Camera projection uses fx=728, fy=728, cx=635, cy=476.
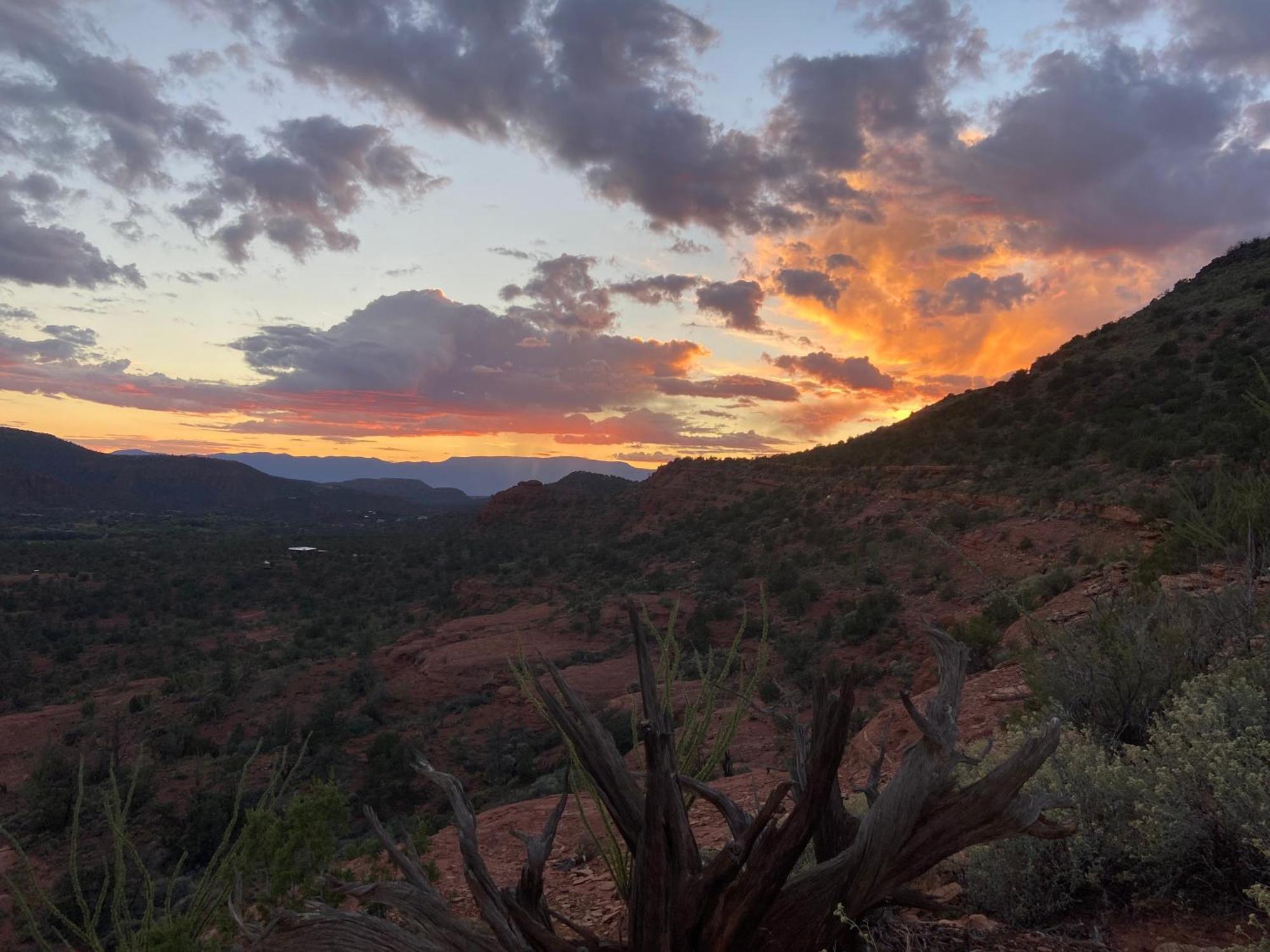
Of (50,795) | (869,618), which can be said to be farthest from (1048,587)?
(50,795)

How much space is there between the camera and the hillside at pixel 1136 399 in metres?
20.4

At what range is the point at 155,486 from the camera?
117812mm

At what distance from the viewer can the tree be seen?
2.17 meters

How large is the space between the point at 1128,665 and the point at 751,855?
3.80 m

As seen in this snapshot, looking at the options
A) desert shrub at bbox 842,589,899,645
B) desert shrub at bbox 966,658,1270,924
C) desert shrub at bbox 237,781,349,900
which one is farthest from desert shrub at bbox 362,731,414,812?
desert shrub at bbox 966,658,1270,924

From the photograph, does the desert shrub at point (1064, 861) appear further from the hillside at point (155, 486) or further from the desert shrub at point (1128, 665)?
the hillside at point (155, 486)

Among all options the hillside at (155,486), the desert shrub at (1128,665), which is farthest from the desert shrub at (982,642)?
the hillside at (155,486)

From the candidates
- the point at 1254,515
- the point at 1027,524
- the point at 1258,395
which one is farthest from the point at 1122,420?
the point at 1254,515

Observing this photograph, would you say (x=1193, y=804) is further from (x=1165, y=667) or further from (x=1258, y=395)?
(x=1258, y=395)

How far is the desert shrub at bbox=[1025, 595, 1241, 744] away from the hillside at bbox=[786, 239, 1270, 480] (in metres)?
14.9

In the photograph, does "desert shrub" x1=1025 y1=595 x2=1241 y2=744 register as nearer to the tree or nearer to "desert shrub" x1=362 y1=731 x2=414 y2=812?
the tree

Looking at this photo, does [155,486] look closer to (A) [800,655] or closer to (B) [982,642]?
(A) [800,655]

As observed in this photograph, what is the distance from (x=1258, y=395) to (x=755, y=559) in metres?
15.8

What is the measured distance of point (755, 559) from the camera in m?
28.1
